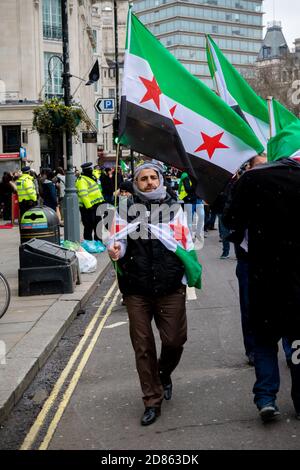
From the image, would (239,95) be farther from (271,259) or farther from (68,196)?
(68,196)

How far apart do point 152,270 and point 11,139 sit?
1554 inches

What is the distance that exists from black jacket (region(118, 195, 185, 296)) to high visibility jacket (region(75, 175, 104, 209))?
32.2 feet

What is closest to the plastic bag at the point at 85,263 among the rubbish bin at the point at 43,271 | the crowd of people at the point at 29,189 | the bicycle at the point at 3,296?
the rubbish bin at the point at 43,271

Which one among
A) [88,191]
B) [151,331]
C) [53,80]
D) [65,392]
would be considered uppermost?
[53,80]

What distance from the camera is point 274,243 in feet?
15.7

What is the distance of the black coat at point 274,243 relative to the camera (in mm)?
4742

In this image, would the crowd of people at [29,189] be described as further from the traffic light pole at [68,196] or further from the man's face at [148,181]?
the man's face at [148,181]

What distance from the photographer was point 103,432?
502 centimetres

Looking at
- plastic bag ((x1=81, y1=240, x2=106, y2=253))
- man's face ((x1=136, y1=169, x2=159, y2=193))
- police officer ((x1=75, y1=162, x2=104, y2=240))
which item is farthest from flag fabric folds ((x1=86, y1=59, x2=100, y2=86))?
man's face ((x1=136, y1=169, x2=159, y2=193))

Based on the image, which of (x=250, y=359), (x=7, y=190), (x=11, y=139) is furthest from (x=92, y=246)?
(x=11, y=139)

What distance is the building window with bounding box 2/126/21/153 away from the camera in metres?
43.1

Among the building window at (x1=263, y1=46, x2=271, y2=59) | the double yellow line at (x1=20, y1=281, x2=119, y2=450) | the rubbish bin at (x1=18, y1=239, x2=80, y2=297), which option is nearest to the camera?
the double yellow line at (x1=20, y1=281, x2=119, y2=450)

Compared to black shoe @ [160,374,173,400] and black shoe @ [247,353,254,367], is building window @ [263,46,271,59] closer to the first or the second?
black shoe @ [247,353,254,367]
